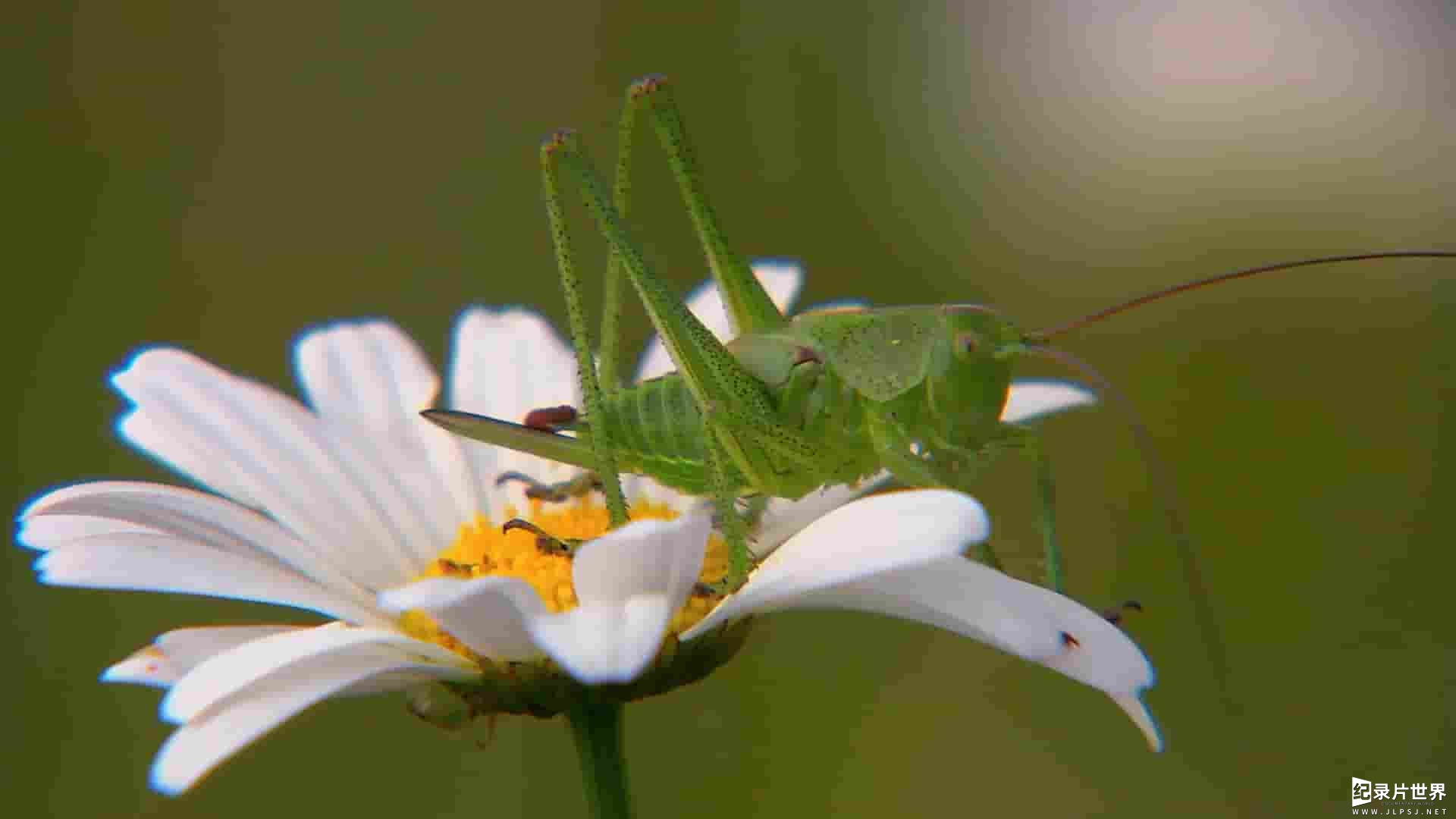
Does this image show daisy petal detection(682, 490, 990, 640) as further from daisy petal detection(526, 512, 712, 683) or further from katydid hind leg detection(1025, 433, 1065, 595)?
katydid hind leg detection(1025, 433, 1065, 595)

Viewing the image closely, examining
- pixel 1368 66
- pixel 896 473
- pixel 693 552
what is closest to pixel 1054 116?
pixel 1368 66

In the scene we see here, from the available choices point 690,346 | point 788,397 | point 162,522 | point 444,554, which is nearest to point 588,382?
point 690,346

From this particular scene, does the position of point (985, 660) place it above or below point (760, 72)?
below

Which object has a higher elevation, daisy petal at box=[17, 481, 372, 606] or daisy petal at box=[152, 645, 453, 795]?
daisy petal at box=[17, 481, 372, 606]

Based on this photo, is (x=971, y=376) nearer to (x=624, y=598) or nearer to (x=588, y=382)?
(x=588, y=382)

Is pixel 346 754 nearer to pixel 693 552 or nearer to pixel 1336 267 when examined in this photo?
pixel 693 552

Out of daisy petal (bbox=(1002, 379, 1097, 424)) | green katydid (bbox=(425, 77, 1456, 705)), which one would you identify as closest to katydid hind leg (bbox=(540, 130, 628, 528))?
green katydid (bbox=(425, 77, 1456, 705))
